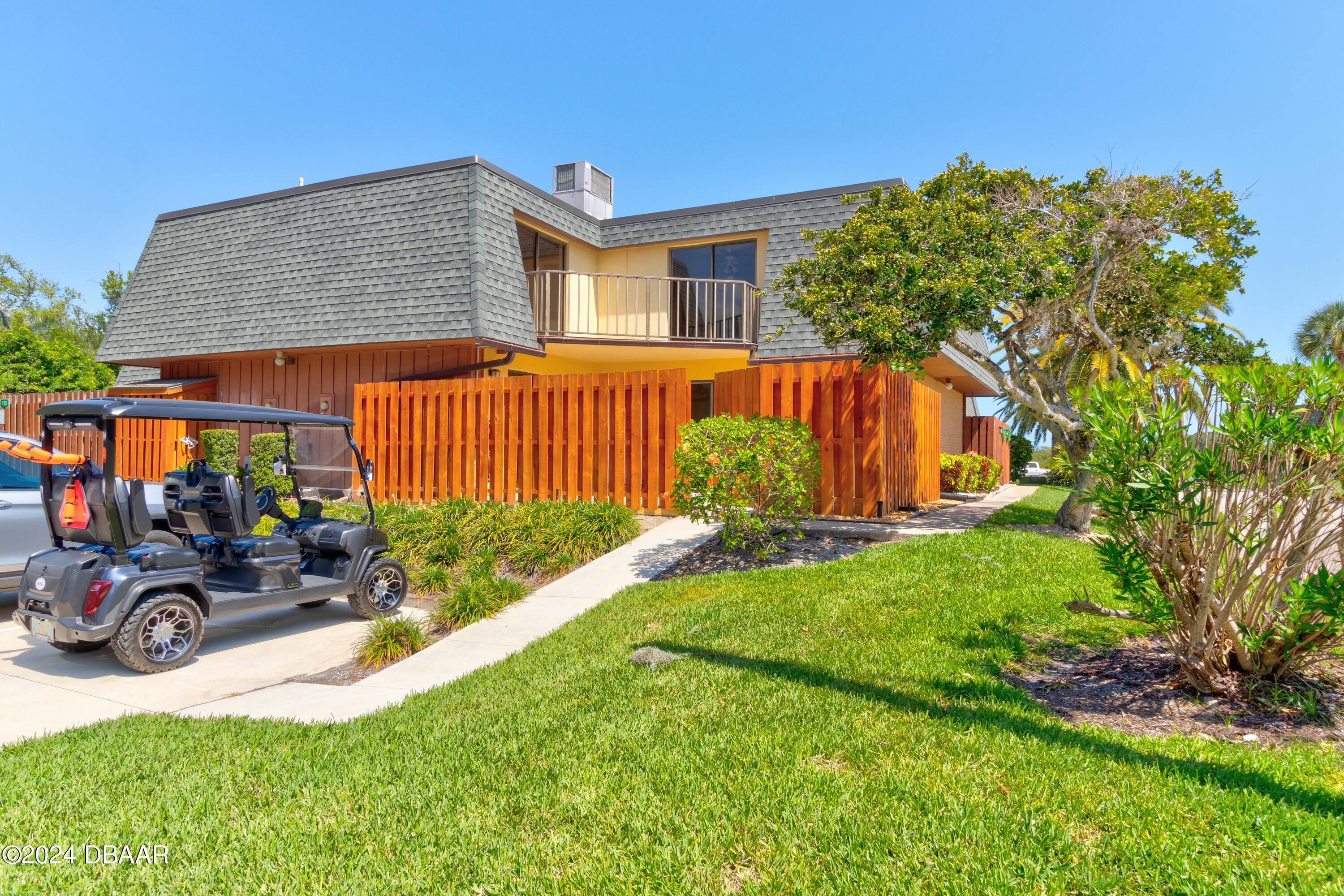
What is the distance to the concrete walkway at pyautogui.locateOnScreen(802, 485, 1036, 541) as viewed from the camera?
8.91 metres

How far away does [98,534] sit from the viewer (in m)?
5.44

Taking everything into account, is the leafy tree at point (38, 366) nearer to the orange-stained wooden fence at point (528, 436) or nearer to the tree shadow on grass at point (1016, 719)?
the orange-stained wooden fence at point (528, 436)

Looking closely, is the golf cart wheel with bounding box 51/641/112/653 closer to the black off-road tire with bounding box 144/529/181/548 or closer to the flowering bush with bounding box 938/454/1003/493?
the black off-road tire with bounding box 144/529/181/548

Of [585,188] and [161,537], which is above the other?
[585,188]

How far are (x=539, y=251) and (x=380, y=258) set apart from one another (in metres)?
3.37

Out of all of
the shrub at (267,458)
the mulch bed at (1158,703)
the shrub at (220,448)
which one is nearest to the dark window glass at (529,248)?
the shrub at (267,458)

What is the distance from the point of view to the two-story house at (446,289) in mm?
13680

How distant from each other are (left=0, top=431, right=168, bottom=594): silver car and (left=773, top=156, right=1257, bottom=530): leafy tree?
7.83 m

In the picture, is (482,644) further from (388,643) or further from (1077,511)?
(1077,511)

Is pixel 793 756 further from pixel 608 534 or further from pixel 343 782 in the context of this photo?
pixel 608 534

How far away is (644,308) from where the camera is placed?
1616 cm

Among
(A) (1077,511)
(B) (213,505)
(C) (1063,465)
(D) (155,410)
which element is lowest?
(A) (1077,511)

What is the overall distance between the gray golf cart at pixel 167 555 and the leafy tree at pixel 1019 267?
6226mm

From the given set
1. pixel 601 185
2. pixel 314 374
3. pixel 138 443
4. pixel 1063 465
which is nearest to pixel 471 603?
pixel 1063 465
